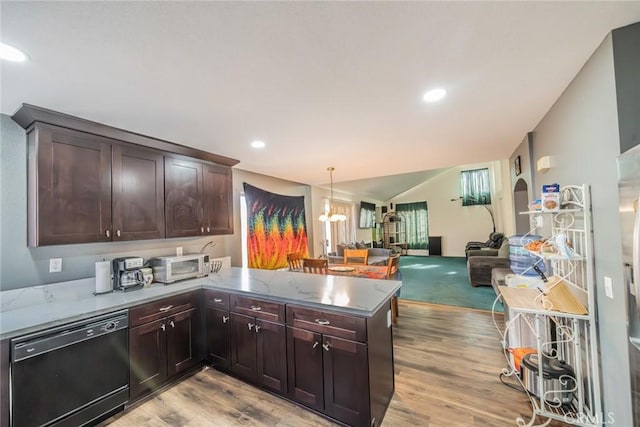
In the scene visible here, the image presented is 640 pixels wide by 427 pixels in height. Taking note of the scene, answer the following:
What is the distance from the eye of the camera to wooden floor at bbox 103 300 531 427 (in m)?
1.85

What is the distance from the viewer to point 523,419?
180 cm

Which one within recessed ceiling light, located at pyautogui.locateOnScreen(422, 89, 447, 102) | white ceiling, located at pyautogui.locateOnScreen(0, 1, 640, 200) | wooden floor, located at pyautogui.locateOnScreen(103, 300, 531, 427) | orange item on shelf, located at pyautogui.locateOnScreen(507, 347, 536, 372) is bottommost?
wooden floor, located at pyautogui.locateOnScreen(103, 300, 531, 427)

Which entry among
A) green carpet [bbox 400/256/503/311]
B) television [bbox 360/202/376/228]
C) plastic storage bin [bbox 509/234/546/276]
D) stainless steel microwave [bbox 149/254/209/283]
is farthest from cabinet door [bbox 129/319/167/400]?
television [bbox 360/202/376/228]

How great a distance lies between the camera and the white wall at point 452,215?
376 inches

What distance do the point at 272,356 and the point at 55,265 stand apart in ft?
6.60

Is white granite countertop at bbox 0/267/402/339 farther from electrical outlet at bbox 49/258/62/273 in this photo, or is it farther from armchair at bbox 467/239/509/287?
armchair at bbox 467/239/509/287

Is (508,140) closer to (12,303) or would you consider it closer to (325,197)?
(325,197)

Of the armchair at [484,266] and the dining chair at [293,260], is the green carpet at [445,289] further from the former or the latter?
the dining chair at [293,260]

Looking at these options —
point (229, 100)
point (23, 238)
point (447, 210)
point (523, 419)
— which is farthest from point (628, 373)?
point (447, 210)

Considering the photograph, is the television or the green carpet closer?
the green carpet

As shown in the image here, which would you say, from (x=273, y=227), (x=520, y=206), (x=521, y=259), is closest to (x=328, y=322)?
(x=521, y=259)

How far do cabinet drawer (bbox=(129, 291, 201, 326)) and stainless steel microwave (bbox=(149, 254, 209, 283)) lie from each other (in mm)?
308

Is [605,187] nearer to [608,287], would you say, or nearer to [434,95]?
[608,287]

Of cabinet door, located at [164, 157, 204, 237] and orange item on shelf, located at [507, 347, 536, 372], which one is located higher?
cabinet door, located at [164, 157, 204, 237]
